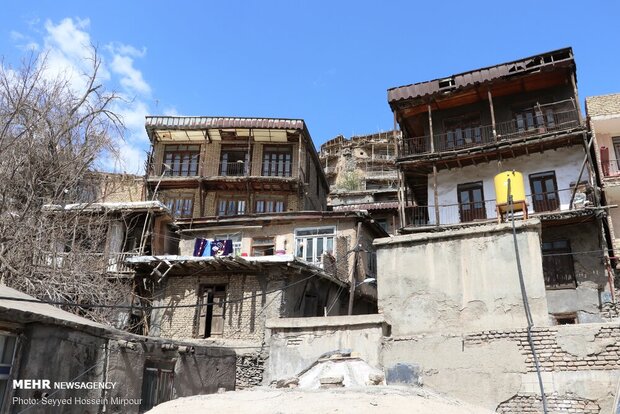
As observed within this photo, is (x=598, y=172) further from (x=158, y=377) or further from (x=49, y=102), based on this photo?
(x=49, y=102)

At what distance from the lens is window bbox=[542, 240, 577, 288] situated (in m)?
18.9

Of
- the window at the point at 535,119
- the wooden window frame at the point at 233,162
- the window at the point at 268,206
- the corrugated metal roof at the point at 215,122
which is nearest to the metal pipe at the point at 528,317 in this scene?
the window at the point at 535,119

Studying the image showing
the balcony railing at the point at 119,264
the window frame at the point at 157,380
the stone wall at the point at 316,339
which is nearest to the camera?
the stone wall at the point at 316,339

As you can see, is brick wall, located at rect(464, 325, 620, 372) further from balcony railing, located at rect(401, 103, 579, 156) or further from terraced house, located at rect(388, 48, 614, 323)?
balcony railing, located at rect(401, 103, 579, 156)

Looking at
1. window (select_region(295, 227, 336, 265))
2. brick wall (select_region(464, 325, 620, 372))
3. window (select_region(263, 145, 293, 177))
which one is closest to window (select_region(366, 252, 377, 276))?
window (select_region(295, 227, 336, 265))

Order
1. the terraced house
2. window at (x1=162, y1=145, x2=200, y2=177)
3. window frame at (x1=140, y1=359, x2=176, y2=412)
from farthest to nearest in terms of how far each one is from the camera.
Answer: window at (x1=162, y1=145, x2=200, y2=177) → the terraced house → window frame at (x1=140, y1=359, x2=176, y2=412)

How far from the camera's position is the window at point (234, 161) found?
89.0 ft

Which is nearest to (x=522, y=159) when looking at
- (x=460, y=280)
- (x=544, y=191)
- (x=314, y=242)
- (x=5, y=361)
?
(x=544, y=191)

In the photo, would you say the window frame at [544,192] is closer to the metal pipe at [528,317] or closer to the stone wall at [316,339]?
the metal pipe at [528,317]

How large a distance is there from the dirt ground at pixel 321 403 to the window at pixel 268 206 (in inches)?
728

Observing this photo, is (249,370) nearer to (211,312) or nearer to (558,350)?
(211,312)

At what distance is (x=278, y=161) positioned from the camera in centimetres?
2725

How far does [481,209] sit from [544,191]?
8.35 feet

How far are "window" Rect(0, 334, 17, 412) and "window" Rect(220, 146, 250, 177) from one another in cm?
1864
